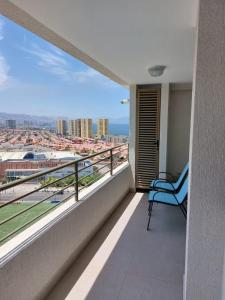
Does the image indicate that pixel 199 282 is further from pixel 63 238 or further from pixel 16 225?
pixel 16 225

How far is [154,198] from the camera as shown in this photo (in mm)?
3037

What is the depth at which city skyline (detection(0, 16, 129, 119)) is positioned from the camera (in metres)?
4.00

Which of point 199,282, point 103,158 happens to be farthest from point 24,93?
point 199,282

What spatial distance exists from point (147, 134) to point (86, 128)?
120 cm

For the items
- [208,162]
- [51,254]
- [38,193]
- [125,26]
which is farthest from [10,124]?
[208,162]

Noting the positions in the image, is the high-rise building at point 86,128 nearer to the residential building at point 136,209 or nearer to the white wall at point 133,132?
the residential building at point 136,209

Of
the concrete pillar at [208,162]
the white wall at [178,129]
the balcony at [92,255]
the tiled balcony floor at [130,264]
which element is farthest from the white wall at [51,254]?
the white wall at [178,129]

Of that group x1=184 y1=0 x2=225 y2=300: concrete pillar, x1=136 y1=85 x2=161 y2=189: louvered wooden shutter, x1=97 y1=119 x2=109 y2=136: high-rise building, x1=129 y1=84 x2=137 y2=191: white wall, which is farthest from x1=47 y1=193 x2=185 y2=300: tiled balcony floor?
x1=97 y1=119 x2=109 y2=136: high-rise building

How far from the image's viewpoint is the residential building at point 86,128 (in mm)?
3639

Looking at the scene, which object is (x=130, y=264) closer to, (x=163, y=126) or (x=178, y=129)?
(x=163, y=126)

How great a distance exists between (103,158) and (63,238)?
1505 millimetres

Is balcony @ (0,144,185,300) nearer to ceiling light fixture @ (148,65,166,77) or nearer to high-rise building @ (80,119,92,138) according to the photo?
high-rise building @ (80,119,92,138)

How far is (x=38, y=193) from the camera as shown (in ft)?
6.23

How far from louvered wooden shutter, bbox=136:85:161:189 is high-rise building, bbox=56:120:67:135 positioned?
5.10 ft
